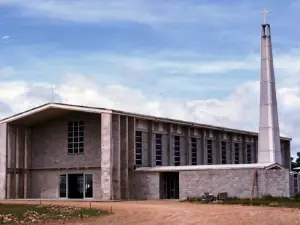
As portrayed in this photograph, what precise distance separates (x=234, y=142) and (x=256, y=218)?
32.4 meters

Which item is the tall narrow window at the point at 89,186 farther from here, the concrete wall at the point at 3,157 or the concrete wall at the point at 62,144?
the concrete wall at the point at 3,157

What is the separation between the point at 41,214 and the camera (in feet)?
96.4

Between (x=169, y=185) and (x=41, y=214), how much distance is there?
16912 mm

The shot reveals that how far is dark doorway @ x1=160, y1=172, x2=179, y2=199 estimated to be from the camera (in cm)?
4444

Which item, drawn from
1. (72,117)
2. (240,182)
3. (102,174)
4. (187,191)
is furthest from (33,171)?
(240,182)

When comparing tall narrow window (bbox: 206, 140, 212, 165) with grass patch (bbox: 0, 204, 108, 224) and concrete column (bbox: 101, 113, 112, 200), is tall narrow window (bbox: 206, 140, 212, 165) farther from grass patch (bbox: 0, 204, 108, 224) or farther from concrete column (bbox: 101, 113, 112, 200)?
grass patch (bbox: 0, 204, 108, 224)

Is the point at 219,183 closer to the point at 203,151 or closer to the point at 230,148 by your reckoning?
the point at 203,151

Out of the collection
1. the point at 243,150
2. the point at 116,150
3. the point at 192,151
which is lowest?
the point at 116,150

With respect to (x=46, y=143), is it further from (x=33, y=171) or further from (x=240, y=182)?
(x=240, y=182)

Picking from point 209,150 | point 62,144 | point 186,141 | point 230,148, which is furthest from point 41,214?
point 230,148

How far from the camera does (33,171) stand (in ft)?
165

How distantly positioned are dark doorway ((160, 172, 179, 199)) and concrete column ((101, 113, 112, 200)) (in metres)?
3.93

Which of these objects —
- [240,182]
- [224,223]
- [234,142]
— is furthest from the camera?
[234,142]

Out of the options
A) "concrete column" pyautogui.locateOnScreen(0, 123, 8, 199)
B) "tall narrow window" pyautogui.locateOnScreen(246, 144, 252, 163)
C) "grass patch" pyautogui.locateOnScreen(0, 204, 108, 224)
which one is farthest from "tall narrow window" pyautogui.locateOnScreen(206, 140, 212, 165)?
"grass patch" pyautogui.locateOnScreen(0, 204, 108, 224)
